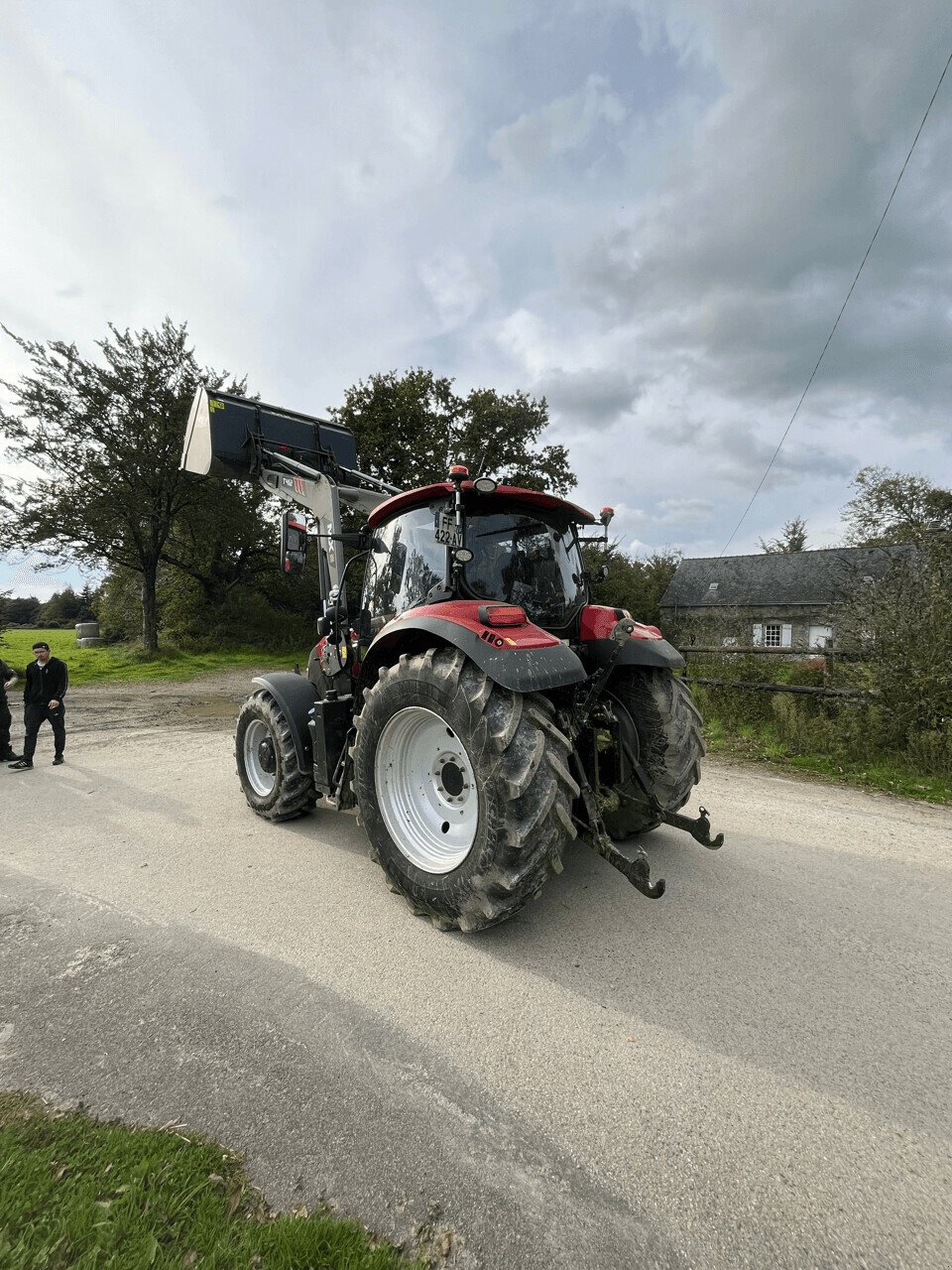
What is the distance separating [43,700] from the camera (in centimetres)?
700

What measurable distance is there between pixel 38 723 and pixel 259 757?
3971mm

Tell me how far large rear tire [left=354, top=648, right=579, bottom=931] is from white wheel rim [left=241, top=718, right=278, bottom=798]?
5.81 feet

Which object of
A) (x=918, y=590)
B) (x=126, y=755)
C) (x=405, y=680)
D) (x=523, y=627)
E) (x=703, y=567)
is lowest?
(x=126, y=755)

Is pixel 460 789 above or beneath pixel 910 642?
beneath

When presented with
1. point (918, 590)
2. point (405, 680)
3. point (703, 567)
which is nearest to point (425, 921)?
point (405, 680)

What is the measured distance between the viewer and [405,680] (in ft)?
9.77

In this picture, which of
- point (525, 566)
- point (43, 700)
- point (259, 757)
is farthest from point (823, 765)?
point (43, 700)

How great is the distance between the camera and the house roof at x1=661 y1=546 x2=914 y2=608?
32.1 meters

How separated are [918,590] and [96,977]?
25.8 feet

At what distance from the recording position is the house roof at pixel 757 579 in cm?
3212

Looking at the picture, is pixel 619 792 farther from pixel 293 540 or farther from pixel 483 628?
pixel 293 540

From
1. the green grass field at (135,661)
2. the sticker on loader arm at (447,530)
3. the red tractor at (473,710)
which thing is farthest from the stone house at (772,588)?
the sticker on loader arm at (447,530)

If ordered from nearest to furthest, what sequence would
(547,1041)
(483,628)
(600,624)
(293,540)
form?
(547,1041) < (483,628) < (600,624) < (293,540)

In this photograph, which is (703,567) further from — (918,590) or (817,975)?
(817,975)
